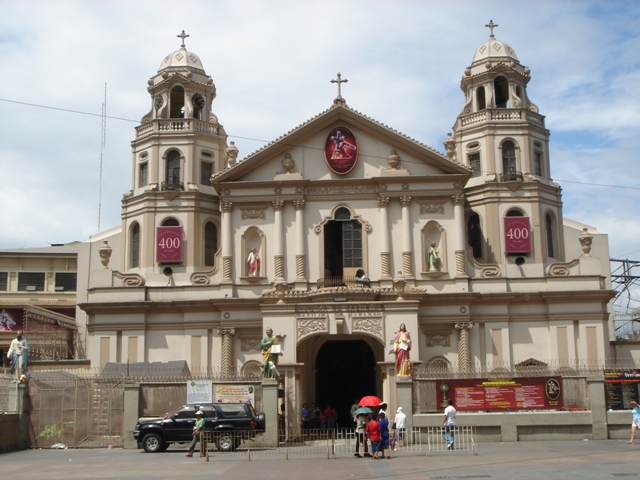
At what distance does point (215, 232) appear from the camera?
178ft

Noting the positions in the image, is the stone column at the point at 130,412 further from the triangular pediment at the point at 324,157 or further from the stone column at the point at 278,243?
the triangular pediment at the point at 324,157

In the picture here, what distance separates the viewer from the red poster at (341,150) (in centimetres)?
4991

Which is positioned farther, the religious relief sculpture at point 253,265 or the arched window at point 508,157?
the arched window at point 508,157

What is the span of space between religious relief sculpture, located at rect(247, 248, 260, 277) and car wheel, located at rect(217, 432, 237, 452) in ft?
58.5

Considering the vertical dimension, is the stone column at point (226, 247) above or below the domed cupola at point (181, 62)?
below

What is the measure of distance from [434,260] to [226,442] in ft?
66.6

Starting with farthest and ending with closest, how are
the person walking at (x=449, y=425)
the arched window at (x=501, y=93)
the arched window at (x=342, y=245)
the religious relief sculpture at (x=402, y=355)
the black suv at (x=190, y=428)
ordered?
1. the arched window at (x=501, y=93)
2. the arched window at (x=342, y=245)
3. the religious relief sculpture at (x=402, y=355)
4. the black suv at (x=190, y=428)
5. the person walking at (x=449, y=425)

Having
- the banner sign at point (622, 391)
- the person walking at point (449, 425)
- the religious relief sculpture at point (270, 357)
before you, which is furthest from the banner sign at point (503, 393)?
the religious relief sculpture at point (270, 357)

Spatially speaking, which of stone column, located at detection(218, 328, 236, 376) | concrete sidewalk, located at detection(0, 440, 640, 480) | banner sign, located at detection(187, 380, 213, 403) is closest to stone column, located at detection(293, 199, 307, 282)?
stone column, located at detection(218, 328, 236, 376)

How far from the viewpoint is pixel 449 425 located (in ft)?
103

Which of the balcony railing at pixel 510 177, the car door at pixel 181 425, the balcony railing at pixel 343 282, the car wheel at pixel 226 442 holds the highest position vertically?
the balcony railing at pixel 510 177

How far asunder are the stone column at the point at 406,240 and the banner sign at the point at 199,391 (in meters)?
15.9

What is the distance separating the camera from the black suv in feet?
105

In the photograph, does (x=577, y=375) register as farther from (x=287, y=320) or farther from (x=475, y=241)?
(x=475, y=241)
